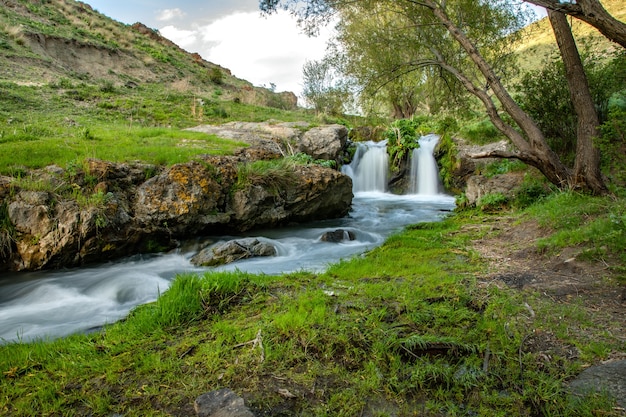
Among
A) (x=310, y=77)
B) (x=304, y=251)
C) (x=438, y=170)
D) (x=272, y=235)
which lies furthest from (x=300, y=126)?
(x=310, y=77)

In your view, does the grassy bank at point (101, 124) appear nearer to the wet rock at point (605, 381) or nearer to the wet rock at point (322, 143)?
the wet rock at point (322, 143)

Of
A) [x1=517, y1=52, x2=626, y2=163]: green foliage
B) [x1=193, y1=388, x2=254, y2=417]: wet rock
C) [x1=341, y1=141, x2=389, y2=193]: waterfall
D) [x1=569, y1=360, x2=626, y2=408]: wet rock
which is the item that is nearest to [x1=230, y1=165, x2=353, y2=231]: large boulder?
[x1=341, y1=141, x2=389, y2=193]: waterfall

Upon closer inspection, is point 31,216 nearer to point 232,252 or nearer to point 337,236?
point 232,252

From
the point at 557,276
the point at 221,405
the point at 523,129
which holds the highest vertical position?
the point at 523,129

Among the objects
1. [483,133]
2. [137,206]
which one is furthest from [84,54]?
[483,133]

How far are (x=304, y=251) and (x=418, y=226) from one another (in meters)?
2.82

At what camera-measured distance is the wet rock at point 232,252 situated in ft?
21.8

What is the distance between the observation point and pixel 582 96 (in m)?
7.35

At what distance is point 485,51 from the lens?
10.9 metres

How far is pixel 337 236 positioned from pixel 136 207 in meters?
4.32

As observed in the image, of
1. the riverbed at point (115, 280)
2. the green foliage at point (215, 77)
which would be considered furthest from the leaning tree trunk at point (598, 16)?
the green foliage at point (215, 77)

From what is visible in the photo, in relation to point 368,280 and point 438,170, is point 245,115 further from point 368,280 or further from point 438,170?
point 368,280

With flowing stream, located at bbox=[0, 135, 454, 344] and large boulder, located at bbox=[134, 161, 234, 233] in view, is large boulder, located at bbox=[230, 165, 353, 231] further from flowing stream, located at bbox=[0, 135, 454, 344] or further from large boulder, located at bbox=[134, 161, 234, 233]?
large boulder, located at bbox=[134, 161, 234, 233]

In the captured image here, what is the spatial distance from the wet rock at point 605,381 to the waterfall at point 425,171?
12845mm
